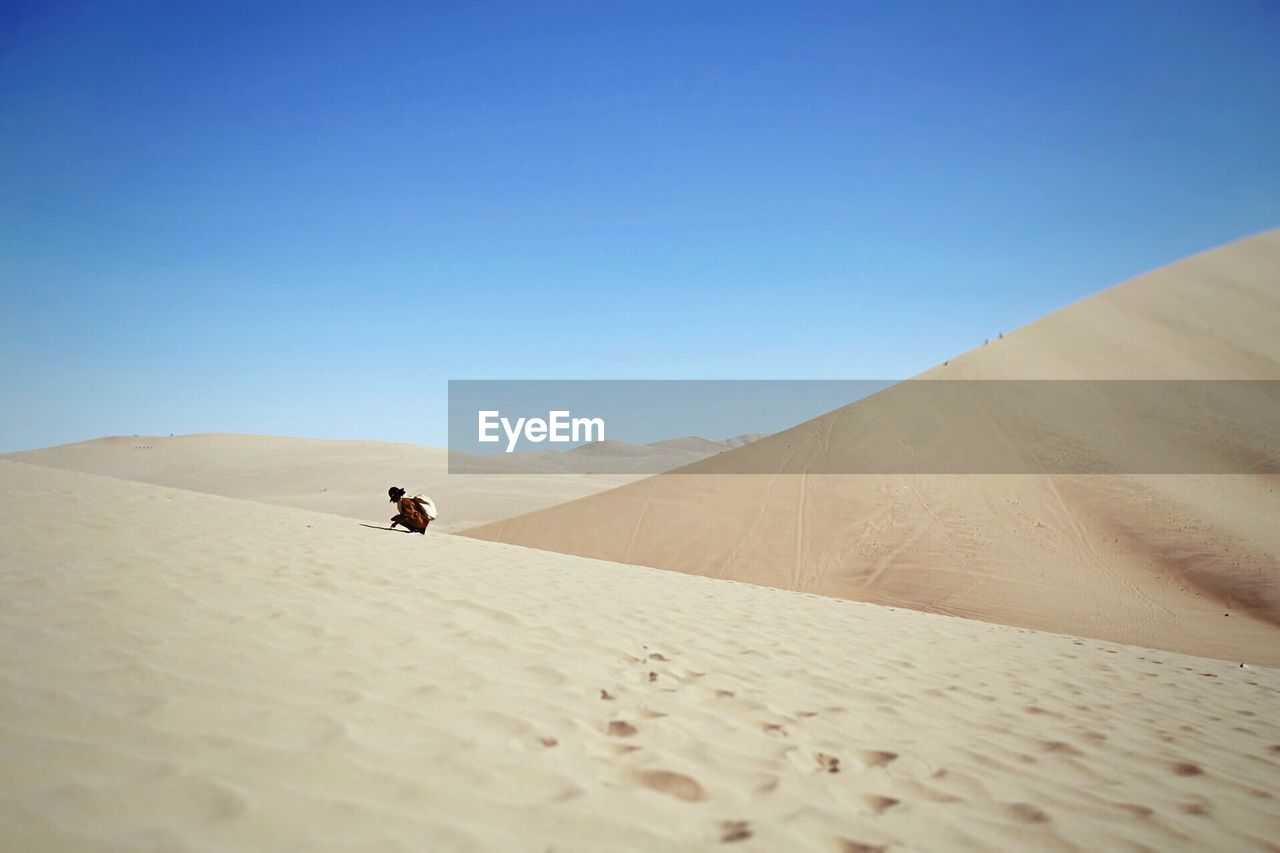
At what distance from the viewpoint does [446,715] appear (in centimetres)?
296

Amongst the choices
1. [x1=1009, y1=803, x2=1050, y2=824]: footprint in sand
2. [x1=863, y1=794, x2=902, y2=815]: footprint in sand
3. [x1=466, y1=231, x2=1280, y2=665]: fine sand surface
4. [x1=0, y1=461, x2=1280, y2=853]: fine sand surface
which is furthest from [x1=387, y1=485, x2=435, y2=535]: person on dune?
[x1=1009, y1=803, x2=1050, y2=824]: footprint in sand

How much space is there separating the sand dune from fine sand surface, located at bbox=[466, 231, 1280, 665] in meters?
8.95

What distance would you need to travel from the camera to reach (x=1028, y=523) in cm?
1477

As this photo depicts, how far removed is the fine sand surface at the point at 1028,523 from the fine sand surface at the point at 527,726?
6.61 metres

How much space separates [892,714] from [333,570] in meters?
4.40

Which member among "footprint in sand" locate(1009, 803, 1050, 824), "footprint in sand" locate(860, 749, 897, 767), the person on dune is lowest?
"footprint in sand" locate(1009, 803, 1050, 824)

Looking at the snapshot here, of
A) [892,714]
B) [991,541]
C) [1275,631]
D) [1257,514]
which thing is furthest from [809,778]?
[1257,514]

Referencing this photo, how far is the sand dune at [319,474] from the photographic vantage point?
28.0 m

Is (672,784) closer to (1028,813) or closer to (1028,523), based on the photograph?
(1028,813)

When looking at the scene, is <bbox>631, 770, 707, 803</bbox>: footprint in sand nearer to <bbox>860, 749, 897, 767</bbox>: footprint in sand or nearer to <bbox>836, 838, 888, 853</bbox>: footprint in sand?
<bbox>836, 838, 888, 853</bbox>: footprint in sand

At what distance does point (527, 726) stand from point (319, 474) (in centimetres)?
3621

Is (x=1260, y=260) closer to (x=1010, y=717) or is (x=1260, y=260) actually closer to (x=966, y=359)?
(x=966, y=359)

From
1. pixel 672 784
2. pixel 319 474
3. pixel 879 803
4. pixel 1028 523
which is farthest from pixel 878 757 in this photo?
pixel 319 474

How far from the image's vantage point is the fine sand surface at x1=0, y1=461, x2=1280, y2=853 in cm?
219
